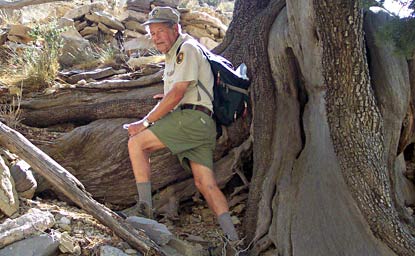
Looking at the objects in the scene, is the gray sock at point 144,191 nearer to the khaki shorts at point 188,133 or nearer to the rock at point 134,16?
the khaki shorts at point 188,133

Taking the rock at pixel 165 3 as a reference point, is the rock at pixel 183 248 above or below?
below

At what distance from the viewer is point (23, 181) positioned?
4777mm

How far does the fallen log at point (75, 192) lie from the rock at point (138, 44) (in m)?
5.90

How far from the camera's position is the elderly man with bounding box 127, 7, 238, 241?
4.61m

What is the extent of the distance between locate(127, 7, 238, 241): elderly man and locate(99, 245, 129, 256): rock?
31.5 inches

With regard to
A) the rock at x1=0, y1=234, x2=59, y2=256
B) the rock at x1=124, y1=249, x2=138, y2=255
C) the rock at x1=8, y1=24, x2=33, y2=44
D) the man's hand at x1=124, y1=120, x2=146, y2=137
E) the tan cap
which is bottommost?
the rock at x1=124, y1=249, x2=138, y2=255

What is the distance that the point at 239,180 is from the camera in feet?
18.7

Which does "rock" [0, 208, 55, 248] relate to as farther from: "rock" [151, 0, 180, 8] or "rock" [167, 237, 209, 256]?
"rock" [151, 0, 180, 8]

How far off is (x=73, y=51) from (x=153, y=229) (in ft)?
19.1

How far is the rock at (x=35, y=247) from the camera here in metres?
3.82

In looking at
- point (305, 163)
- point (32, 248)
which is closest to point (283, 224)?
point (305, 163)

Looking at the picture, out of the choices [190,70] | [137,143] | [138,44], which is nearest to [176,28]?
Answer: [190,70]

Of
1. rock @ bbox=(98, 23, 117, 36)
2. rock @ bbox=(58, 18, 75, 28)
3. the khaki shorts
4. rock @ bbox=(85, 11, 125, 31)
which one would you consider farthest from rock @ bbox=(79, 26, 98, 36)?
the khaki shorts

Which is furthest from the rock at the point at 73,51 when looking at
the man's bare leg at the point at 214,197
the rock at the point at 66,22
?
the man's bare leg at the point at 214,197
